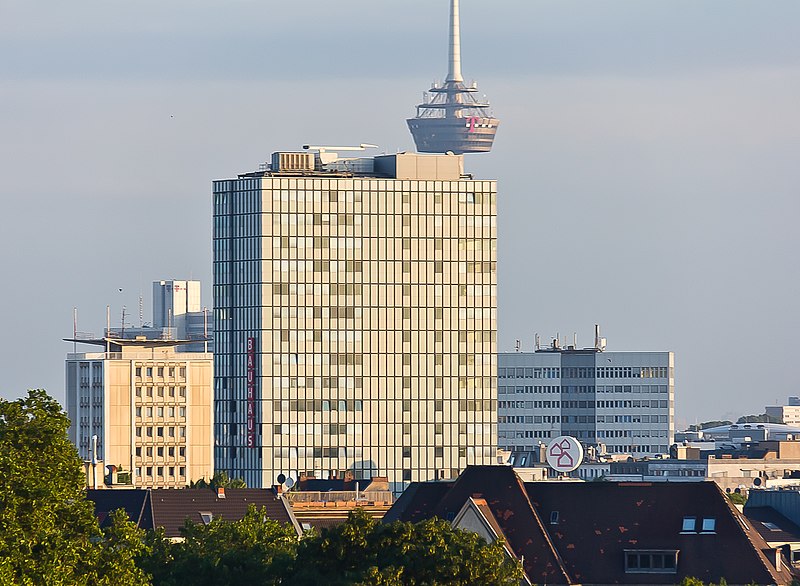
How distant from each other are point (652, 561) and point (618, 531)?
312 cm

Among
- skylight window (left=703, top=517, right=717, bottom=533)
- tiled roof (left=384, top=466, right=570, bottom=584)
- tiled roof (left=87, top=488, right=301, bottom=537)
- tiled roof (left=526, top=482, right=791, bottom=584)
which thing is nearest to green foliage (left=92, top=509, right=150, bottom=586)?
tiled roof (left=384, top=466, right=570, bottom=584)

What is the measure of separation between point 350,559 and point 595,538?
48.8 meters

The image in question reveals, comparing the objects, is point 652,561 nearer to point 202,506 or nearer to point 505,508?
point 505,508

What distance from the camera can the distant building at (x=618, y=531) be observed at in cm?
14825

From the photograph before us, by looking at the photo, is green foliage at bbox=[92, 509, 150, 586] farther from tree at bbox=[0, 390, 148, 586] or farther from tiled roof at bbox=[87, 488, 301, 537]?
tiled roof at bbox=[87, 488, 301, 537]

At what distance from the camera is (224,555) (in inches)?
4461

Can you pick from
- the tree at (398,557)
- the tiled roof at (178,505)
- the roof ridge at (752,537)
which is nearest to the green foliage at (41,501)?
the tree at (398,557)

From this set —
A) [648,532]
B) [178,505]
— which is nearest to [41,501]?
[648,532]

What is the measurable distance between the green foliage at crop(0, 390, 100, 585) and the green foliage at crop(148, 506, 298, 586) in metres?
15.1

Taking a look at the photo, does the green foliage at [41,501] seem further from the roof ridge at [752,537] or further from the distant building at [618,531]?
the roof ridge at [752,537]

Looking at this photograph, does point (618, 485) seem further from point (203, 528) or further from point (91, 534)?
point (91, 534)

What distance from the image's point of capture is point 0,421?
95438 millimetres

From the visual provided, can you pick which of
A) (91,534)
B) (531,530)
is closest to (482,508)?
(531,530)

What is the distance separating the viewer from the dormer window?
15112 cm
